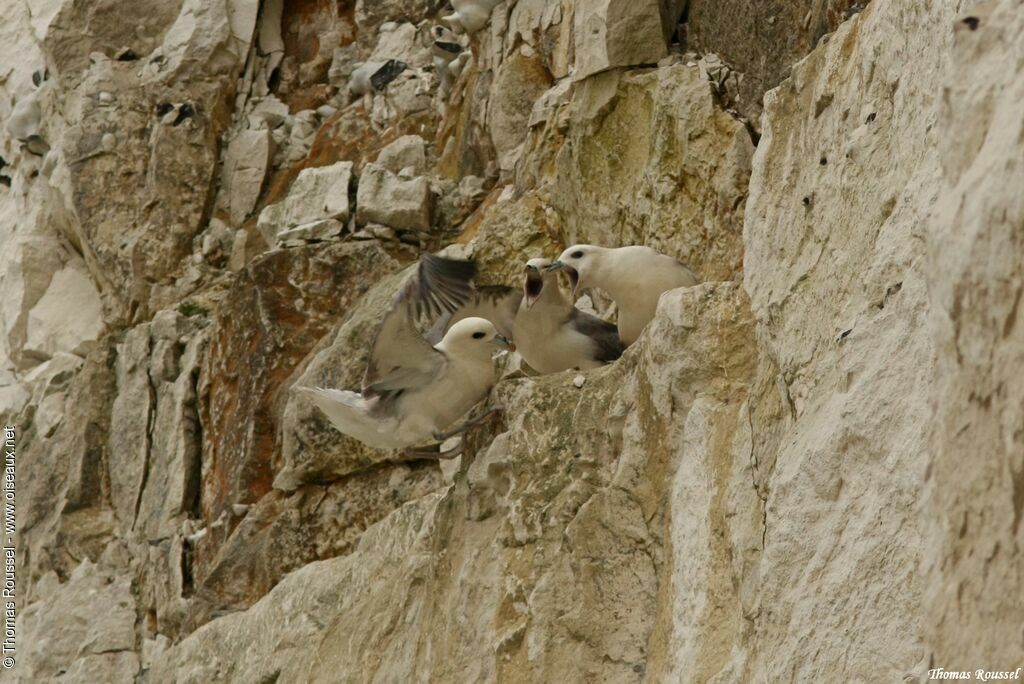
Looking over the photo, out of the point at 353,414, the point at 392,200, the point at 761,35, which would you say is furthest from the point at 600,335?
the point at 392,200

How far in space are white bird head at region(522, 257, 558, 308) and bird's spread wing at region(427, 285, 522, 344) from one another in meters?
0.89

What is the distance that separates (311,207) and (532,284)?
5.05 m

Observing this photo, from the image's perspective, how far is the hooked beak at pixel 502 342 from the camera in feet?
27.6

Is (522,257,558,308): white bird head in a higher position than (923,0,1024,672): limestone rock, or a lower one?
lower

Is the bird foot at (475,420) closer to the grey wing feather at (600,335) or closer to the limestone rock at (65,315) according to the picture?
the grey wing feather at (600,335)

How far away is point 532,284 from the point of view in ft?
27.5

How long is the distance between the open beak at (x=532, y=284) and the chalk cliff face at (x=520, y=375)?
0.56 metres

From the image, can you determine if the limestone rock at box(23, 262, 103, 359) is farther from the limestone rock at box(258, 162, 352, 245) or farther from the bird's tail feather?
the bird's tail feather

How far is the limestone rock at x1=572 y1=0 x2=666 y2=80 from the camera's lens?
991 centimetres

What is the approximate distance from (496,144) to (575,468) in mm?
5635

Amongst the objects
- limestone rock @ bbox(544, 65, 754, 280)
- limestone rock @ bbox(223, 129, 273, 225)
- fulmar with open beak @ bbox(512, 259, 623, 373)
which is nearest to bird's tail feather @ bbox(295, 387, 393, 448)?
fulmar with open beak @ bbox(512, 259, 623, 373)

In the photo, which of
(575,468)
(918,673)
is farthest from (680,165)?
(918,673)

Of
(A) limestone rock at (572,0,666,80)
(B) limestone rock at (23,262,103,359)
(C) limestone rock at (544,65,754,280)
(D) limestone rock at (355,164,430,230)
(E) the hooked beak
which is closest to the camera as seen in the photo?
(E) the hooked beak

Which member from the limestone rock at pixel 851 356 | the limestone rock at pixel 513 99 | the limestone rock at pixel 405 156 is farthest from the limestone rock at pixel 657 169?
the limestone rock at pixel 405 156
